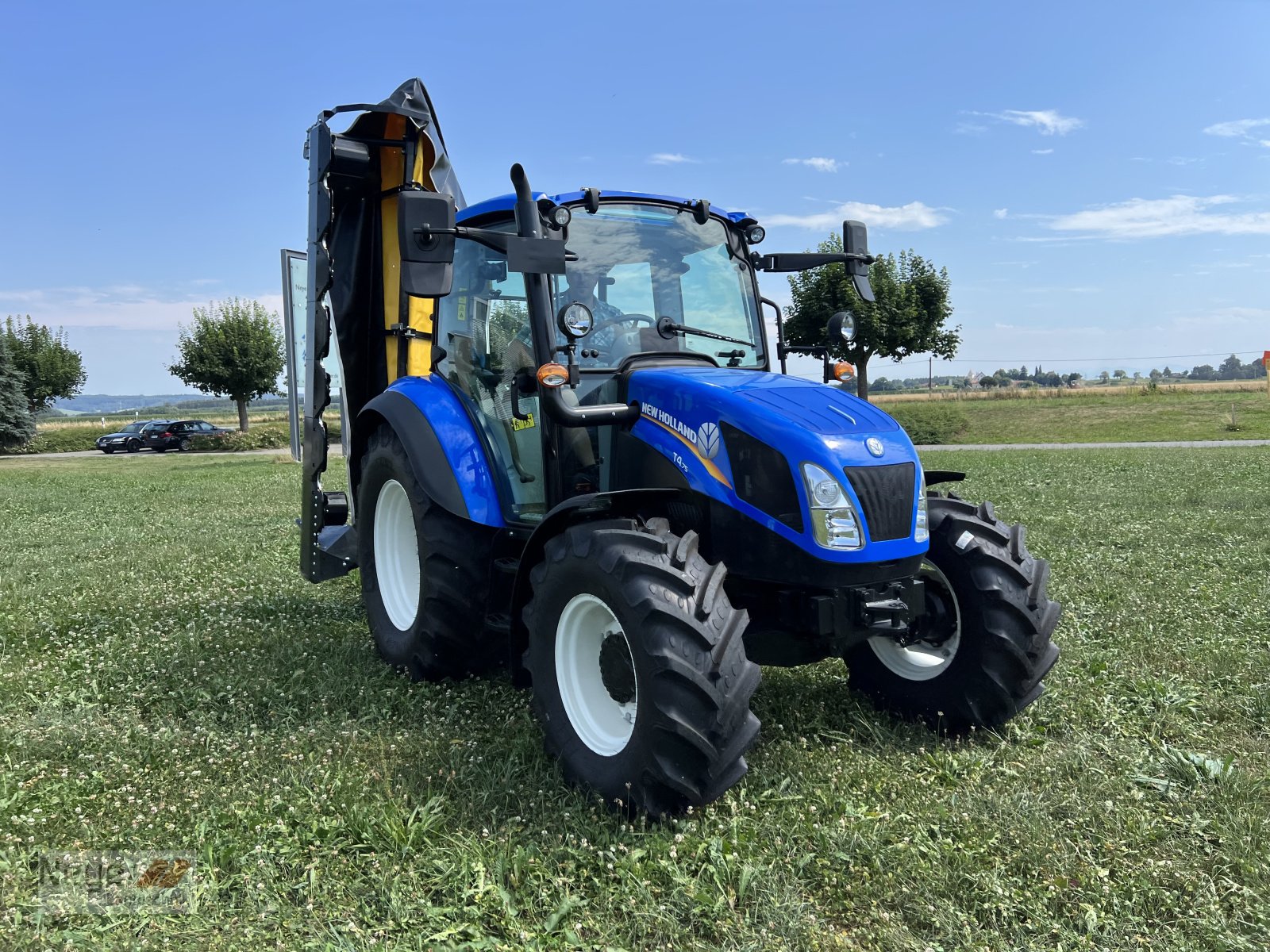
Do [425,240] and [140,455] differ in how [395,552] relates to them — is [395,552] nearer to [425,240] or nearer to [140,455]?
[425,240]

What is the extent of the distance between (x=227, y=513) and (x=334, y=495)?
7.55m

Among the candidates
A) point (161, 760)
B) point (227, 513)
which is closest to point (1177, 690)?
point (161, 760)

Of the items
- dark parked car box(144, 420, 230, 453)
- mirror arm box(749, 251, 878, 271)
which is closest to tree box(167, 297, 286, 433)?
dark parked car box(144, 420, 230, 453)

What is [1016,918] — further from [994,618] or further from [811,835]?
[994,618]

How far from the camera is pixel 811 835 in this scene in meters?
3.43

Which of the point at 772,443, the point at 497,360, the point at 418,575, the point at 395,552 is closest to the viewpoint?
the point at 772,443

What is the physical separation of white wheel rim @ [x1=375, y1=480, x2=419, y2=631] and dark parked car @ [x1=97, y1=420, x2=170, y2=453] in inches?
1520

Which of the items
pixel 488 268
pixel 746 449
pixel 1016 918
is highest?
pixel 488 268

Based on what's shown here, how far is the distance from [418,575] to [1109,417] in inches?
1225

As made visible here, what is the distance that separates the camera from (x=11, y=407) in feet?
121

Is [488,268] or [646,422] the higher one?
[488,268]

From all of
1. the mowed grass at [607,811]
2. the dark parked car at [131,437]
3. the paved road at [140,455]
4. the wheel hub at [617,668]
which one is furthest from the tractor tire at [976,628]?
the dark parked car at [131,437]
